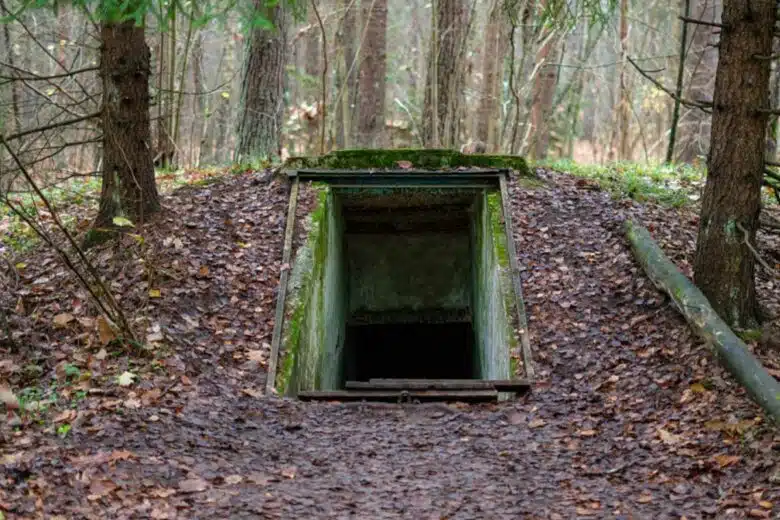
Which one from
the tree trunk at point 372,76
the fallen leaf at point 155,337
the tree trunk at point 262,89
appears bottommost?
the fallen leaf at point 155,337

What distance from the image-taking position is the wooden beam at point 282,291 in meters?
6.54

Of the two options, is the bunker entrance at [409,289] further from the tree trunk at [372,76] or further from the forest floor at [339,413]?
the tree trunk at [372,76]

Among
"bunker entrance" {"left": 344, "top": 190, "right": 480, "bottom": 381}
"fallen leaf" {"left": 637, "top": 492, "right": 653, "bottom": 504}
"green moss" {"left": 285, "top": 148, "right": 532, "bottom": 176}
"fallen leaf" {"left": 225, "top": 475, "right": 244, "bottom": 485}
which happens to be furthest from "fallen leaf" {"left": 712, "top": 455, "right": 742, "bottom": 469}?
"bunker entrance" {"left": 344, "top": 190, "right": 480, "bottom": 381}

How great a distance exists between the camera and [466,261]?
11508 mm

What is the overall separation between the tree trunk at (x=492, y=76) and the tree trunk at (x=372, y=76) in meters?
2.02

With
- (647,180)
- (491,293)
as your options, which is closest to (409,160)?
(491,293)

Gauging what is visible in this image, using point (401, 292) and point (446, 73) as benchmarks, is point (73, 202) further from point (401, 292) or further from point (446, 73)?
point (446, 73)

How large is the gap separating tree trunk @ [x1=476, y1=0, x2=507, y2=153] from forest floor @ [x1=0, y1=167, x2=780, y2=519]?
6.49m

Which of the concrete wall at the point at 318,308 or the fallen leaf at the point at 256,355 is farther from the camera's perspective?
the concrete wall at the point at 318,308

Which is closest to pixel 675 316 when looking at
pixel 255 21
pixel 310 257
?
pixel 310 257

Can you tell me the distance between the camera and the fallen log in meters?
4.99

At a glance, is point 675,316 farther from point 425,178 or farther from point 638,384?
point 425,178

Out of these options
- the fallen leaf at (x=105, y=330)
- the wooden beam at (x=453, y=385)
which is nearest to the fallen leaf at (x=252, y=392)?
the wooden beam at (x=453, y=385)

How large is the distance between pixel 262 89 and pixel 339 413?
6344 mm
